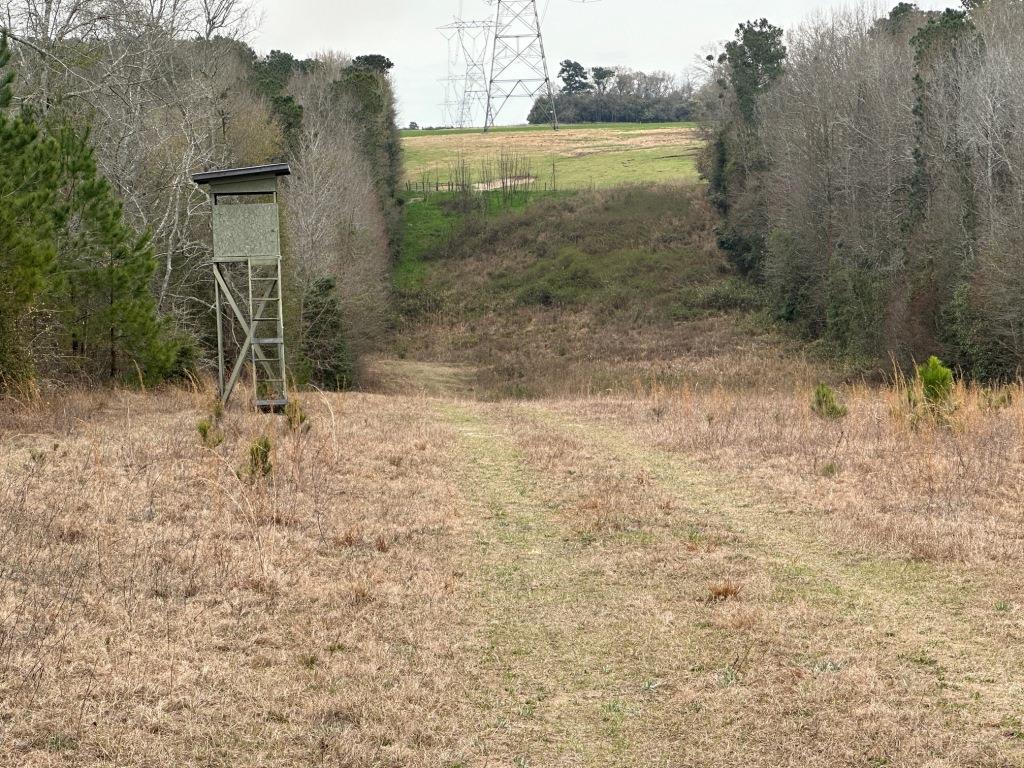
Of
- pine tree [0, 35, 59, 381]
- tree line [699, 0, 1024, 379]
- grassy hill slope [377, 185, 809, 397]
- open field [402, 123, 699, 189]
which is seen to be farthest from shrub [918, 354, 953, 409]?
open field [402, 123, 699, 189]

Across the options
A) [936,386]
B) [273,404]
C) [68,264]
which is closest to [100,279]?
[68,264]

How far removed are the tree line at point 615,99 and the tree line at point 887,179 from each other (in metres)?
61.3

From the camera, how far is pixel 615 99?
420ft

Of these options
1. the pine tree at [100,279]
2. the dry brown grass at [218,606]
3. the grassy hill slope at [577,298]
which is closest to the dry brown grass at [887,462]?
the dry brown grass at [218,606]

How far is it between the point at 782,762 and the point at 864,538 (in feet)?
15.8

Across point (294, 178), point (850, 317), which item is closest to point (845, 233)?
point (850, 317)

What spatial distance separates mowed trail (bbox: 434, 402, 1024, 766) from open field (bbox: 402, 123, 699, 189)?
71764 millimetres

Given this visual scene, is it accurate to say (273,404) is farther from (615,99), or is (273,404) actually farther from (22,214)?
(615,99)

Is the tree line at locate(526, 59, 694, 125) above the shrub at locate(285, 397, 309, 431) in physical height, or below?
above

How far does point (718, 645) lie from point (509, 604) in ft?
5.61

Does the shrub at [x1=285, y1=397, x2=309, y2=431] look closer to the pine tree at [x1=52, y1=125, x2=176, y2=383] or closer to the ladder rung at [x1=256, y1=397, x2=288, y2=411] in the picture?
the ladder rung at [x1=256, y1=397, x2=288, y2=411]

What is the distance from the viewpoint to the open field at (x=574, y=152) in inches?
3406

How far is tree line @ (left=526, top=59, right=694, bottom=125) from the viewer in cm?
12669

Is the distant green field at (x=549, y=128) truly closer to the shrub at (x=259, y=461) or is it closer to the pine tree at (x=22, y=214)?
the pine tree at (x=22, y=214)
